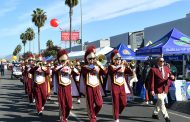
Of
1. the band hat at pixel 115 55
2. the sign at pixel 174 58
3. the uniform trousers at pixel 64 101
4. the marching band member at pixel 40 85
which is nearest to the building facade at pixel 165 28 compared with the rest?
the sign at pixel 174 58

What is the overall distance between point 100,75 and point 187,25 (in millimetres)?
21043

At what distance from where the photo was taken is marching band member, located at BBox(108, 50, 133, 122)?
10.9m

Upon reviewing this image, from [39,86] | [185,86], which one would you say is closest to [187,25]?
[185,86]

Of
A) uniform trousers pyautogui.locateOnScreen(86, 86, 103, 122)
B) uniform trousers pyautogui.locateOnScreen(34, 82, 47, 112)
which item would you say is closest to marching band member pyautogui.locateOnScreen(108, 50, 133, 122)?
uniform trousers pyautogui.locateOnScreen(86, 86, 103, 122)

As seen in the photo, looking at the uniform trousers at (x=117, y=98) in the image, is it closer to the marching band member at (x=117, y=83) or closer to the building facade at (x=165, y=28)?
the marching band member at (x=117, y=83)

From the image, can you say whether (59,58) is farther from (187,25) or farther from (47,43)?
(47,43)

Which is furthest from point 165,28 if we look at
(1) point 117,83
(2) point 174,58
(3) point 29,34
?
(3) point 29,34

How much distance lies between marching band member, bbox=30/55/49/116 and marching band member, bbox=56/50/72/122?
2246 mm

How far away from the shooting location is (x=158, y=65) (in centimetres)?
1153

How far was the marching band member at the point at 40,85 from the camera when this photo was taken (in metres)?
13.0

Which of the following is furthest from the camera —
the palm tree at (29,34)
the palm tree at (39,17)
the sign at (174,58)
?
the palm tree at (29,34)

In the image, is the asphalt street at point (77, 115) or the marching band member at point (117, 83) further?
the asphalt street at point (77, 115)

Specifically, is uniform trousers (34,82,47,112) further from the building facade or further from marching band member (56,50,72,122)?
the building facade

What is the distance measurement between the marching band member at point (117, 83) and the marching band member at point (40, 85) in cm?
303
